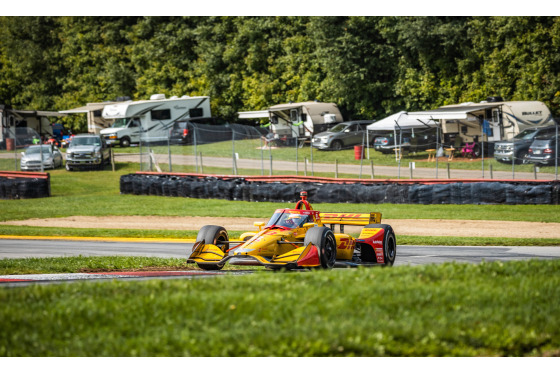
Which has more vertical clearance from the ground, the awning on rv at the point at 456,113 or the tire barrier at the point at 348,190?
the awning on rv at the point at 456,113

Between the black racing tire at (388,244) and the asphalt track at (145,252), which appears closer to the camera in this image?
the asphalt track at (145,252)

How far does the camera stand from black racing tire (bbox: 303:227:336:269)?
13.6 meters

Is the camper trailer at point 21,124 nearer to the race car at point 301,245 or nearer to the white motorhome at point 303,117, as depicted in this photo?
the white motorhome at point 303,117

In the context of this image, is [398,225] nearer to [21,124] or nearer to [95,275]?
[95,275]

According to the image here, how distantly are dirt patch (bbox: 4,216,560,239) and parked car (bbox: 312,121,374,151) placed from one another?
17.9 meters

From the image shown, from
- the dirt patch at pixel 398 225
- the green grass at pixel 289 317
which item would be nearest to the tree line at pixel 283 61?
the dirt patch at pixel 398 225

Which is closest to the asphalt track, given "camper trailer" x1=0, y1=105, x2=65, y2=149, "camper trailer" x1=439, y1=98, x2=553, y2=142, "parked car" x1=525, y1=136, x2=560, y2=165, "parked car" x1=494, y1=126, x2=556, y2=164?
"parked car" x1=525, y1=136, x2=560, y2=165

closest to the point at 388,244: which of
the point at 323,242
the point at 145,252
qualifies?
the point at 323,242

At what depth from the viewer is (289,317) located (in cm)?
802

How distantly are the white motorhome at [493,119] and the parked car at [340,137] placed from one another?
5413 millimetres

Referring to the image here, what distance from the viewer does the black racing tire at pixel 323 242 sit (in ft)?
44.5

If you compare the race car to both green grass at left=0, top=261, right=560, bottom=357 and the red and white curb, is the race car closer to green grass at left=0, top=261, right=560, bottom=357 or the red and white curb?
the red and white curb

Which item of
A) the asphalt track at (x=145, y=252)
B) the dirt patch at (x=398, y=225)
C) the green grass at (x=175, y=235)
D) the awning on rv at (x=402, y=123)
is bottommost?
the dirt patch at (x=398, y=225)

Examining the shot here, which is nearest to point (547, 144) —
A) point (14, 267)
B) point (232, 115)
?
point (14, 267)
